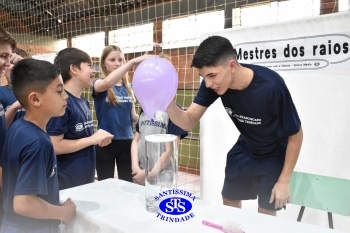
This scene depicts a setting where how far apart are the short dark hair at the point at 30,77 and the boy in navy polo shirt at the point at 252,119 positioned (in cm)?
56

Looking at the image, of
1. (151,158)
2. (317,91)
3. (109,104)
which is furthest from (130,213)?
(317,91)

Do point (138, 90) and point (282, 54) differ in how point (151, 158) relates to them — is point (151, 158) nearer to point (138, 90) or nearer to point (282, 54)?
point (138, 90)

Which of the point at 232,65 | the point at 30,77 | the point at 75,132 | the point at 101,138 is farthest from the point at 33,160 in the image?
the point at 232,65

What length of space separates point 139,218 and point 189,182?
3.23m

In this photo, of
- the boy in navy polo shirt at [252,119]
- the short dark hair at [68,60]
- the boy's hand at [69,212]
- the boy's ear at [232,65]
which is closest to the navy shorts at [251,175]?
the boy in navy polo shirt at [252,119]

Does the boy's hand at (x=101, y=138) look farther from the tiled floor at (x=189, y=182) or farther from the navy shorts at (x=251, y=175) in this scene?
the tiled floor at (x=189, y=182)

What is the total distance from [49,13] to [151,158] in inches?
222

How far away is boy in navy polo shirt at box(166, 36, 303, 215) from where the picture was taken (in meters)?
1.33

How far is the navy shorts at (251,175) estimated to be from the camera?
1510 mm

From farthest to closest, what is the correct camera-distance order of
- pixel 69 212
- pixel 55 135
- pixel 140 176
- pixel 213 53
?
pixel 140 176 → pixel 55 135 → pixel 213 53 → pixel 69 212

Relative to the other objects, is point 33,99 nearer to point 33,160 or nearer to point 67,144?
point 33,160

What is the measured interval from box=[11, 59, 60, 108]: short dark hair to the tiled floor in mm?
2852

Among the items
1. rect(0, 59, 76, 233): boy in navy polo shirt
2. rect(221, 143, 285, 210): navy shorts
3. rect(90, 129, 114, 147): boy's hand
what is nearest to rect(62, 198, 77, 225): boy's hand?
rect(0, 59, 76, 233): boy in navy polo shirt

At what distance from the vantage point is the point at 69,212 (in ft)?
3.44
